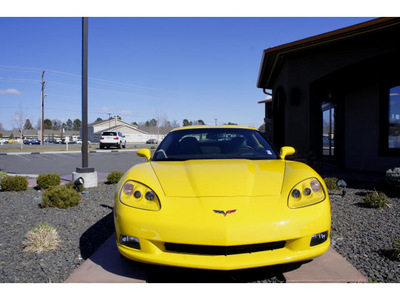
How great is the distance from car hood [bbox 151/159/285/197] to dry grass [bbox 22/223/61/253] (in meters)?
1.42

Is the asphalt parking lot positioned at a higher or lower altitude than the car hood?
lower

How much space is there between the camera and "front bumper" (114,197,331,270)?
2.17 m

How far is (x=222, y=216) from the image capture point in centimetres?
226

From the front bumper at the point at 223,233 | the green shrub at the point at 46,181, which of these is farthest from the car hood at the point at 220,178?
the green shrub at the point at 46,181

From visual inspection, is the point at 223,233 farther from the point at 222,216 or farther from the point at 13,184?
the point at 13,184

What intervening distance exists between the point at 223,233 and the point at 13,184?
5.98 metres

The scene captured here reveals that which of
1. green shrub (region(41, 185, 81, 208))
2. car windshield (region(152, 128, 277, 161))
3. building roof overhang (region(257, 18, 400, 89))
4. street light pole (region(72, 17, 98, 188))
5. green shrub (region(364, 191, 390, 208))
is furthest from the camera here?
street light pole (region(72, 17, 98, 188))

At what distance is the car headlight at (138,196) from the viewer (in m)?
2.44

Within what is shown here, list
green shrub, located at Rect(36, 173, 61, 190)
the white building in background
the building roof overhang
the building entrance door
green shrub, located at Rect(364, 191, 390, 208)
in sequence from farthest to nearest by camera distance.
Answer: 1. the white building in background
2. the building entrance door
3. green shrub, located at Rect(36, 173, 61, 190)
4. the building roof overhang
5. green shrub, located at Rect(364, 191, 390, 208)

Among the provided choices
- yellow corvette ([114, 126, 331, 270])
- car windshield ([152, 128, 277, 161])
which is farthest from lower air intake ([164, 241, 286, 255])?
car windshield ([152, 128, 277, 161])

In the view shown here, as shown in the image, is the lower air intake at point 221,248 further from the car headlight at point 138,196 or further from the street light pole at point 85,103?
the street light pole at point 85,103

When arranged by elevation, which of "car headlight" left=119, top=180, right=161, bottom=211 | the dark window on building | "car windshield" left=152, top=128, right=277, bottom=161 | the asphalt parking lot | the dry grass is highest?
the dark window on building

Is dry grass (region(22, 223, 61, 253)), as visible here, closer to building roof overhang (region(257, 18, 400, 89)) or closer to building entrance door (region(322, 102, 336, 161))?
building roof overhang (region(257, 18, 400, 89))
